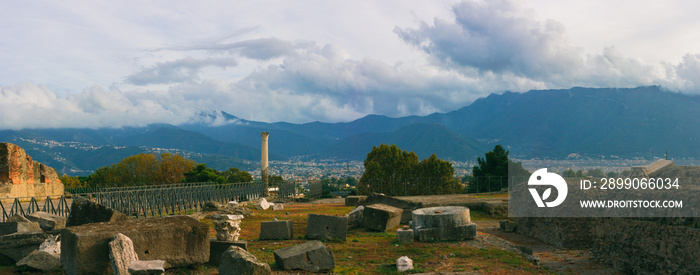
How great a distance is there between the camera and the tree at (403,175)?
172 ft

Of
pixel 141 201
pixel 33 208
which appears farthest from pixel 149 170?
pixel 33 208

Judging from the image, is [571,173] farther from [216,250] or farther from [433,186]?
[433,186]

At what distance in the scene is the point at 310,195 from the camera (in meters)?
44.3

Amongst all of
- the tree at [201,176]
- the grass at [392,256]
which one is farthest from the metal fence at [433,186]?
the grass at [392,256]

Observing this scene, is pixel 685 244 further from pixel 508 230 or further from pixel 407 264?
pixel 508 230

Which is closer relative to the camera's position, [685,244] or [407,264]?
[685,244]

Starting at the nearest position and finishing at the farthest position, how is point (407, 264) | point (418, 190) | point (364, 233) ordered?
point (407, 264) → point (364, 233) → point (418, 190)

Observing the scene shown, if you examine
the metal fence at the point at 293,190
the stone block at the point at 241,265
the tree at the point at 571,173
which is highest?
the tree at the point at 571,173

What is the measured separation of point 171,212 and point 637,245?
19288 mm

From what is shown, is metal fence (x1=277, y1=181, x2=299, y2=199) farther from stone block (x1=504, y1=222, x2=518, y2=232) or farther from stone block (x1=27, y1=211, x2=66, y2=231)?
stone block (x1=27, y1=211, x2=66, y2=231)

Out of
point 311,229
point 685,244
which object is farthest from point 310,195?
point 685,244

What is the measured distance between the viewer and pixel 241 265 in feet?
29.2

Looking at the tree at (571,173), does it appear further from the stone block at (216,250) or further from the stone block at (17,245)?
the stone block at (17,245)

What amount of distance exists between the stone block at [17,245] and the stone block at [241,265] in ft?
15.9
